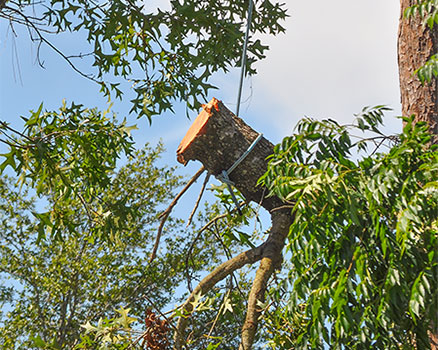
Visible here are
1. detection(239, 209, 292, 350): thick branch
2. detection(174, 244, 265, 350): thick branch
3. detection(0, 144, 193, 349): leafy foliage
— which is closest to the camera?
detection(239, 209, 292, 350): thick branch

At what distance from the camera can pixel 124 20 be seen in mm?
4004

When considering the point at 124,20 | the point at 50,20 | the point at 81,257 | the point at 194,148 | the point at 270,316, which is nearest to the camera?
the point at 270,316

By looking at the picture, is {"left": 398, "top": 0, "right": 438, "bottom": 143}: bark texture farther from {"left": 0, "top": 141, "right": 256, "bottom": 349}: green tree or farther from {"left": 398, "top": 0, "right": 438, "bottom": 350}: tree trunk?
{"left": 0, "top": 141, "right": 256, "bottom": 349}: green tree

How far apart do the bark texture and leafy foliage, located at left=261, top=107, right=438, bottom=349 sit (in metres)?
0.67

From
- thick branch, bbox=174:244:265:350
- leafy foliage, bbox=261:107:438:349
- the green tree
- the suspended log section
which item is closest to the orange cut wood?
the suspended log section

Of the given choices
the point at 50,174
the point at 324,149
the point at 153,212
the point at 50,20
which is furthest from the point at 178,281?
the point at 324,149

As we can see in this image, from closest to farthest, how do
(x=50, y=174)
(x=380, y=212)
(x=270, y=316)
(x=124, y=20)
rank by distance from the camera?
(x=380, y=212), (x=270, y=316), (x=50, y=174), (x=124, y=20)

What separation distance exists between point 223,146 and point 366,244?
1070 mm

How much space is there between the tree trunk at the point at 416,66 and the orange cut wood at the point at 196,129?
2.93ft

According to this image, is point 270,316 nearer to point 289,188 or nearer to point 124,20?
point 289,188

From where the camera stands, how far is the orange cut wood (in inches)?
109

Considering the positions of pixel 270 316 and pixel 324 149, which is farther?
pixel 270 316

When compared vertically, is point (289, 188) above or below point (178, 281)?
below

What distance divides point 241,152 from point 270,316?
783mm
